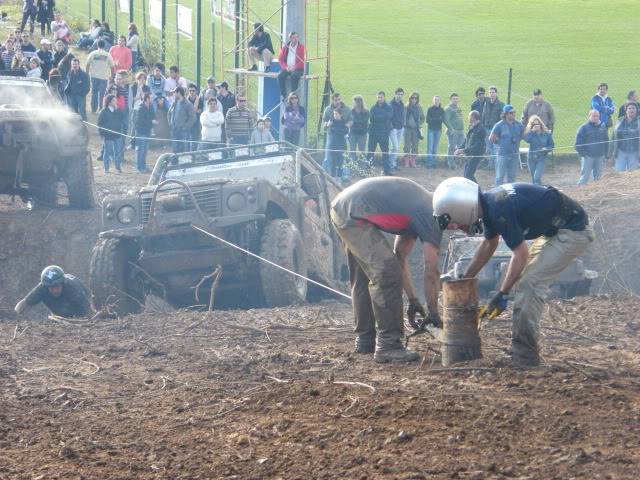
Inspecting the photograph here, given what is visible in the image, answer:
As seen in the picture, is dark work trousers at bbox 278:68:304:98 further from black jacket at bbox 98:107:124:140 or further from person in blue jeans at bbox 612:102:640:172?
person in blue jeans at bbox 612:102:640:172

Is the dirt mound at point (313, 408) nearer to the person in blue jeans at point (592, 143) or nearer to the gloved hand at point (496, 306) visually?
the gloved hand at point (496, 306)

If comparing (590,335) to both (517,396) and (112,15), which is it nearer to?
(517,396)

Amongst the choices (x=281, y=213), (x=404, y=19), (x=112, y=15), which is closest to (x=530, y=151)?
(x=281, y=213)

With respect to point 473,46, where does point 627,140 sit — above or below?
below

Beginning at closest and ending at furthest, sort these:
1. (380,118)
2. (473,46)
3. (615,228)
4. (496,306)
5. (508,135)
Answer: (496,306) → (615,228) → (508,135) → (380,118) → (473,46)

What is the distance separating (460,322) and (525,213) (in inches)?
37.3

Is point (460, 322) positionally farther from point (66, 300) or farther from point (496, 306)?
point (66, 300)

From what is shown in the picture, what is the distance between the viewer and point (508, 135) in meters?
19.9

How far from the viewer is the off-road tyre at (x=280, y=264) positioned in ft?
43.0

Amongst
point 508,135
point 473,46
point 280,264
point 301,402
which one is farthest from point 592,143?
point 473,46

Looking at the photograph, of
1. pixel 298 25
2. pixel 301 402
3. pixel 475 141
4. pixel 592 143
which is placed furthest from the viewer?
pixel 298 25

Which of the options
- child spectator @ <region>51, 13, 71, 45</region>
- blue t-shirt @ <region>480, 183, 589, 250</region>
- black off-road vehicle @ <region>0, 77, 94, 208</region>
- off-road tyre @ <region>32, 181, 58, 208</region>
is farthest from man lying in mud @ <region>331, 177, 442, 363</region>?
child spectator @ <region>51, 13, 71, 45</region>

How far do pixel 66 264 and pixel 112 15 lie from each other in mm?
23507

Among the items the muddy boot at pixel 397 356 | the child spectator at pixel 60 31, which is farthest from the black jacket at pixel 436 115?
the muddy boot at pixel 397 356
